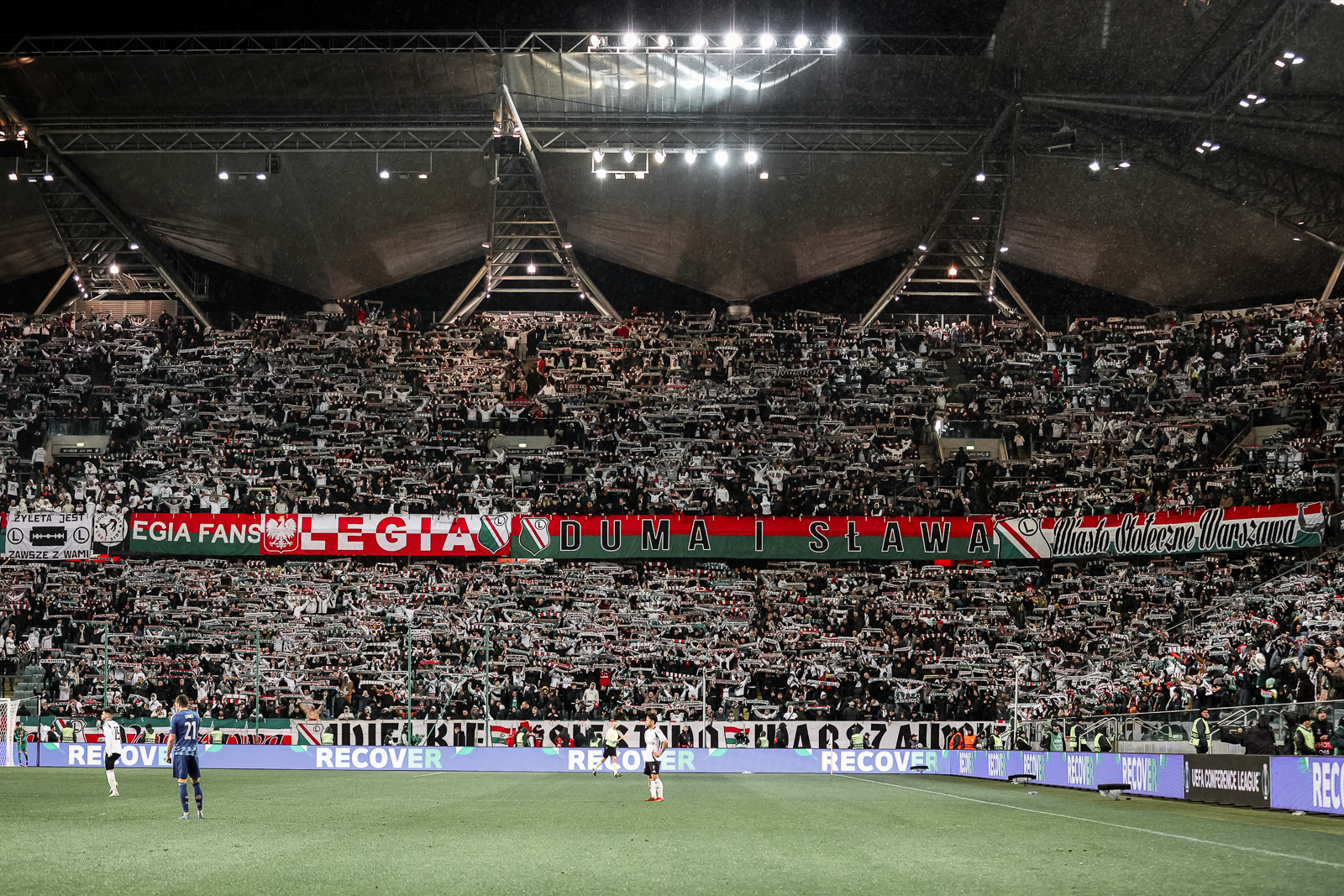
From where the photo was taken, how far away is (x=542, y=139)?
41562 mm

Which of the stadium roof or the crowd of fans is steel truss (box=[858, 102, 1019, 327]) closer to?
the stadium roof

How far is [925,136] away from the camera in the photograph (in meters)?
40.5

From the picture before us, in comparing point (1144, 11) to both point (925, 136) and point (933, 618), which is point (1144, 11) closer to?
point (925, 136)

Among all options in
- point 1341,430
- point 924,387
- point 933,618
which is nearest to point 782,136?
point 924,387

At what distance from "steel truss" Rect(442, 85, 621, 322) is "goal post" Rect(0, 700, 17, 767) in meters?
20.9

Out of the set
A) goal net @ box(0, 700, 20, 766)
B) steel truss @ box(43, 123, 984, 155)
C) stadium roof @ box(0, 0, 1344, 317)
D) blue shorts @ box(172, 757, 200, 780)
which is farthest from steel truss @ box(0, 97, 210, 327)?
blue shorts @ box(172, 757, 200, 780)

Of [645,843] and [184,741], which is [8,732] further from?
[645,843]

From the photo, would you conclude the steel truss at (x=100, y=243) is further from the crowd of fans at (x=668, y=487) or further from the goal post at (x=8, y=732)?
the goal post at (x=8, y=732)

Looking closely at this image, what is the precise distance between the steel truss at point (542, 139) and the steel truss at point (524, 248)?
1751 millimetres

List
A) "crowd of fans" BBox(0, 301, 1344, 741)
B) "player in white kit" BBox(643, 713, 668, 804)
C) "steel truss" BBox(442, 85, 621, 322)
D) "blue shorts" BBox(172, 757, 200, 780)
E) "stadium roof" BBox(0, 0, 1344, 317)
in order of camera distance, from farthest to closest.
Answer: "steel truss" BBox(442, 85, 621, 322), "crowd of fans" BBox(0, 301, 1344, 741), "stadium roof" BBox(0, 0, 1344, 317), "player in white kit" BBox(643, 713, 668, 804), "blue shorts" BBox(172, 757, 200, 780)

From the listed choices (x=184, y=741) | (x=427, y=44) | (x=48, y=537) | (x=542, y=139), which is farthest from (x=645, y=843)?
(x=48, y=537)

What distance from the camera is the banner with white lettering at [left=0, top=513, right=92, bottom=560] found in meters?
40.2

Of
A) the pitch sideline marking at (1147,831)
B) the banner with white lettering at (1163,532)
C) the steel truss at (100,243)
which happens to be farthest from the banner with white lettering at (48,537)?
the banner with white lettering at (1163,532)

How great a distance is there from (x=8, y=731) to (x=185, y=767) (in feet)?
67.7
